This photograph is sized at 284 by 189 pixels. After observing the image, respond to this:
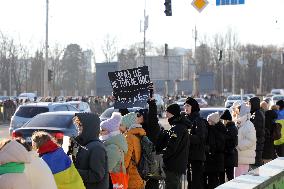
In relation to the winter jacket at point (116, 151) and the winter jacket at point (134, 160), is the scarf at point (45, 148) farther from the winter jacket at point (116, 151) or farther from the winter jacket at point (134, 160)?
the winter jacket at point (134, 160)

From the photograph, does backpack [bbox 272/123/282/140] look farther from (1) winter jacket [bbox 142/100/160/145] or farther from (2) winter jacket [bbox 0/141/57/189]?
(2) winter jacket [bbox 0/141/57/189]

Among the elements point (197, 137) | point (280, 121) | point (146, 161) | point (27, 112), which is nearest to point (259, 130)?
point (280, 121)

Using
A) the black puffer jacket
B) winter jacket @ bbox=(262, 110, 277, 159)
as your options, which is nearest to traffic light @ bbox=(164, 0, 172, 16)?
winter jacket @ bbox=(262, 110, 277, 159)

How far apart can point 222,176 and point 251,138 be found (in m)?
0.89

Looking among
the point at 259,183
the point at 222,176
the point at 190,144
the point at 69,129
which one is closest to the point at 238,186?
the point at 259,183

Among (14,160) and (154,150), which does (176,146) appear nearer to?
(154,150)

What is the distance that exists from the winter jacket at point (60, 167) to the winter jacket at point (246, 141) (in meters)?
6.39

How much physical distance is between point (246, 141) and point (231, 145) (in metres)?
0.62

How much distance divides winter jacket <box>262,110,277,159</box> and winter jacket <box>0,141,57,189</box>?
9277 millimetres

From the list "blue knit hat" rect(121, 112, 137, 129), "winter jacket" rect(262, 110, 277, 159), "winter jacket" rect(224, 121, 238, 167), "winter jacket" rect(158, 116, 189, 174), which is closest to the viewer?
"blue knit hat" rect(121, 112, 137, 129)

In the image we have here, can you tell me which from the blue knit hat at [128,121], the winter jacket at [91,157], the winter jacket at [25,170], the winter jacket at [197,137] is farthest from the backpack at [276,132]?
the winter jacket at [25,170]

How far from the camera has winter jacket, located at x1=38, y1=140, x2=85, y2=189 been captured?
20.2 feet

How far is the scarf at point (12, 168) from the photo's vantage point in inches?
198

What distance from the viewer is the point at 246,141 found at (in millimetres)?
12133
